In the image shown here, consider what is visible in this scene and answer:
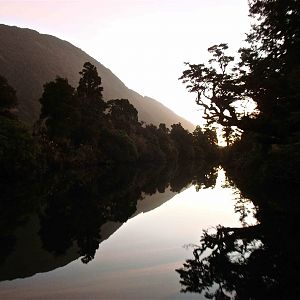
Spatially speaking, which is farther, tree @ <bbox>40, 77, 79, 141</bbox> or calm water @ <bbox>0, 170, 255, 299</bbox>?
tree @ <bbox>40, 77, 79, 141</bbox>

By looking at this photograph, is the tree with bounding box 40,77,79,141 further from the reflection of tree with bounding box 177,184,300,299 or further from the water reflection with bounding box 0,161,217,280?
the reflection of tree with bounding box 177,184,300,299

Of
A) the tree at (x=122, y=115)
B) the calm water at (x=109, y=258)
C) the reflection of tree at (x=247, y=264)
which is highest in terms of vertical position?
the tree at (x=122, y=115)

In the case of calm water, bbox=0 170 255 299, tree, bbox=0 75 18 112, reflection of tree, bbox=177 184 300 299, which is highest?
tree, bbox=0 75 18 112

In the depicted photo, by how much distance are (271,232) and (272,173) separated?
59.6 ft

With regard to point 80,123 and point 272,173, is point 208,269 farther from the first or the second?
point 80,123

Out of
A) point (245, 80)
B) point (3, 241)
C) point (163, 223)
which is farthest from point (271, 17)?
point (3, 241)

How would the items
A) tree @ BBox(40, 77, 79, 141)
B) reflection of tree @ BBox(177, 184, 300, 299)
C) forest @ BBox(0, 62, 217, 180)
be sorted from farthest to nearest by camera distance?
1. tree @ BBox(40, 77, 79, 141)
2. forest @ BBox(0, 62, 217, 180)
3. reflection of tree @ BBox(177, 184, 300, 299)

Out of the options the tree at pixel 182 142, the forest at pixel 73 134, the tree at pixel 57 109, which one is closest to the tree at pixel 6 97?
the forest at pixel 73 134

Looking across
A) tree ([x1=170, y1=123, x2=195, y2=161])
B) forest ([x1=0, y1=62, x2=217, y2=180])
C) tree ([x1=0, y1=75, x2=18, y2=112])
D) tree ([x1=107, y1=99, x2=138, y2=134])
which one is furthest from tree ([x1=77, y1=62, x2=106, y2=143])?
tree ([x1=170, y1=123, x2=195, y2=161])

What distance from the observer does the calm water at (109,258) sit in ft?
26.9

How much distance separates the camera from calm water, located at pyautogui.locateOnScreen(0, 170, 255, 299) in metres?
8.20

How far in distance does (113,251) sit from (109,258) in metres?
0.92

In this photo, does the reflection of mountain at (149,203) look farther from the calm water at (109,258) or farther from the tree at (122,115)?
the tree at (122,115)

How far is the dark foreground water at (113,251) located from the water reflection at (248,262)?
2.4 inches
